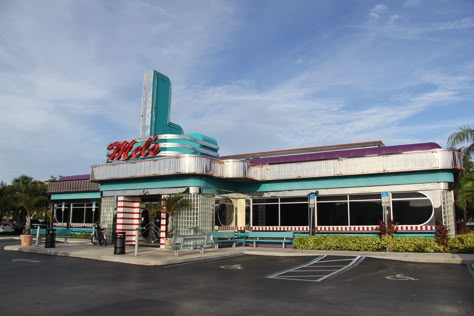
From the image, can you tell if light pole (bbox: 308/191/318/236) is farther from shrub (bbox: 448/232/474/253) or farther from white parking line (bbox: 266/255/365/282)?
shrub (bbox: 448/232/474/253)

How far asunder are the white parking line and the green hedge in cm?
273

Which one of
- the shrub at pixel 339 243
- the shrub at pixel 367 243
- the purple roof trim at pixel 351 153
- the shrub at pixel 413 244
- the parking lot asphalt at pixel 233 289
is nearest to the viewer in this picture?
the parking lot asphalt at pixel 233 289

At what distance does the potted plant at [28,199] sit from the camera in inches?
953

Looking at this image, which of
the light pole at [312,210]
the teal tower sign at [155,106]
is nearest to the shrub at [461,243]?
the light pole at [312,210]

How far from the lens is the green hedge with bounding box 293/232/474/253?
18.6 meters

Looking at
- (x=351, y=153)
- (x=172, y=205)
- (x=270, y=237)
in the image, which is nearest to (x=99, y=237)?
(x=172, y=205)

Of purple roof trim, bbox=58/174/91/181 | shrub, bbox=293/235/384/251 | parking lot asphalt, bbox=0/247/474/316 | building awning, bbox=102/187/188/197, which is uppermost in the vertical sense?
purple roof trim, bbox=58/174/91/181

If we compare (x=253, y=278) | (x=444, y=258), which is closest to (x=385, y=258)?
(x=444, y=258)

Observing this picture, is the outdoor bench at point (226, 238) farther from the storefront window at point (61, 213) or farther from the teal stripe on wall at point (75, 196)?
the storefront window at point (61, 213)

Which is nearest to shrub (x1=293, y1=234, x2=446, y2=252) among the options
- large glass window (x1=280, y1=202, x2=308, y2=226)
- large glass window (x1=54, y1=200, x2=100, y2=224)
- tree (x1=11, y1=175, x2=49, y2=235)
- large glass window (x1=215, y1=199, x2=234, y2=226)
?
large glass window (x1=280, y1=202, x2=308, y2=226)

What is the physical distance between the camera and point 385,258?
17359 mm

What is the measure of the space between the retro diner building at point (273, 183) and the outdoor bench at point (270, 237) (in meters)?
0.78

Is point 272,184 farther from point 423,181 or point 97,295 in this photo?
point 97,295

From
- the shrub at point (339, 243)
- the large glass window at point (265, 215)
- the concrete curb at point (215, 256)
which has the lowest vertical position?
the concrete curb at point (215, 256)
